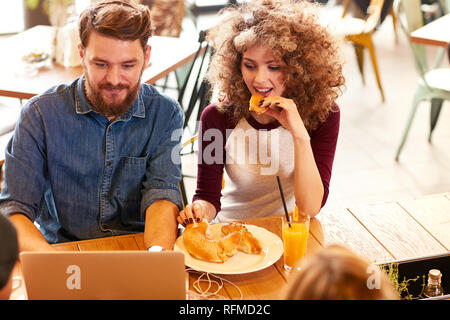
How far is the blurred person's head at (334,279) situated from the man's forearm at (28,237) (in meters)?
0.87

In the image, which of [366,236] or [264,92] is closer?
[366,236]

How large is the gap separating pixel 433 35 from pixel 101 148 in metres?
2.40

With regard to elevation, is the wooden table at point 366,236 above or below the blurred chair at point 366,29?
above

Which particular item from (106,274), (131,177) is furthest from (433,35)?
(106,274)

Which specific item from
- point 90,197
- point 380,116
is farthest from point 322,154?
point 380,116

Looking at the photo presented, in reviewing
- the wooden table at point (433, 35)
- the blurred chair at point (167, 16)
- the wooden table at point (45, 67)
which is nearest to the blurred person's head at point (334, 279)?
the wooden table at point (45, 67)

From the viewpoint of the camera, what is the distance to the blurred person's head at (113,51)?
1.72 m

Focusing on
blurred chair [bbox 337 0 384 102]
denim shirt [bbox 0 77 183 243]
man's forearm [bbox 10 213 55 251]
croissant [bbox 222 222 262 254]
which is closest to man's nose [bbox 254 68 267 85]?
denim shirt [bbox 0 77 183 243]

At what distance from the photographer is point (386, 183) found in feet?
12.2

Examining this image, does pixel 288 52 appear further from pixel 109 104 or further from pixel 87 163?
pixel 87 163

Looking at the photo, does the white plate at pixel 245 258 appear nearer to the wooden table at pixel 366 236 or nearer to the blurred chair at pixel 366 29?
the wooden table at pixel 366 236

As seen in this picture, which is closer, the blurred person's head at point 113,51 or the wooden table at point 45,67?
the blurred person's head at point 113,51

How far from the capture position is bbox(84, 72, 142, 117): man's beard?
5.80 ft

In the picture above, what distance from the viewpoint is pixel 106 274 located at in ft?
4.06
